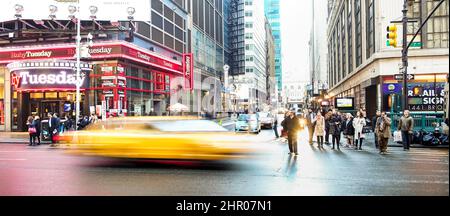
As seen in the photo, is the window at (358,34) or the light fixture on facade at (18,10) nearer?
the light fixture on facade at (18,10)

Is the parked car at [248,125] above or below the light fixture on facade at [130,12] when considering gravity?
below

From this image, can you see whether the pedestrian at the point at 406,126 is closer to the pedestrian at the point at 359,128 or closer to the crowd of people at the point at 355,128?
the crowd of people at the point at 355,128

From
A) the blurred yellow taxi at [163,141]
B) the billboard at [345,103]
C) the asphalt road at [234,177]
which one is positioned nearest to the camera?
the asphalt road at [234,177]

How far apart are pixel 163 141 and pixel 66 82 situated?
74.7 ft

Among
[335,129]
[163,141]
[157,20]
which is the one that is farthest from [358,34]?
Result: [163,141]

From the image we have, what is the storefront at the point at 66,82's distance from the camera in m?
29.7

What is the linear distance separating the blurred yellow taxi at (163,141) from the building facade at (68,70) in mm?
18813

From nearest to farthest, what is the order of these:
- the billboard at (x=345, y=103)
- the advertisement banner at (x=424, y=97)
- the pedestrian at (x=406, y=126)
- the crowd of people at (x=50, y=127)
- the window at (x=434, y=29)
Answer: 1. the pedestrian at (x=406, y=126)
2. the crowd of people at (x=50, y=127)
3. the advertisement banner at (x=424, y=97)
4. the window at (x=434, y=29)
5. the billboard at (x=345, y=103)

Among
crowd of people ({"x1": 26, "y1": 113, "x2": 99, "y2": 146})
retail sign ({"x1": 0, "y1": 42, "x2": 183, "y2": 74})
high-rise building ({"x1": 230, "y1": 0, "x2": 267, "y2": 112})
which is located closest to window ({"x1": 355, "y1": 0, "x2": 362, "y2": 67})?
retail sign ({"x1": 0, "y1": 42, "x2": 183, "y2": 74})

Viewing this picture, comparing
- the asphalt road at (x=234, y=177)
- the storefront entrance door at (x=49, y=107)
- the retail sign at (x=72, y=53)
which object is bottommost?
the asphalt road at (x=234, y=177)

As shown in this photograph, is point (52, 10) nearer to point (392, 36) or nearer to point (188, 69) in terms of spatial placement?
point (188, 69)

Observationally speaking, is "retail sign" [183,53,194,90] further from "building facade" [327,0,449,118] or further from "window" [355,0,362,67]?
"building facade" [327,0,449,118]

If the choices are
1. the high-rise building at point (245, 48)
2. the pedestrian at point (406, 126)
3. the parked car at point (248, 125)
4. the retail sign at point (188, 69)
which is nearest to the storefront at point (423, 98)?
the pedestrian at point (406, 126)
